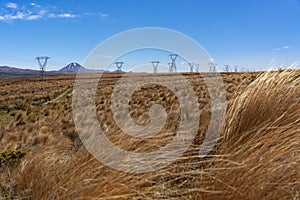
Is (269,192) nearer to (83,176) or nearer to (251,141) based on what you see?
(251,141)

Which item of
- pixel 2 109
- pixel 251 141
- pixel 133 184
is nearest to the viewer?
pixel 133 184

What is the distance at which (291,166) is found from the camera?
71.8 inches

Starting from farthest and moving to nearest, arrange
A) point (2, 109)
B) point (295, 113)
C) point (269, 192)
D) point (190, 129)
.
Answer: point (2, 109) < point (190, 129) < point (295, 113) < point (269, 192)

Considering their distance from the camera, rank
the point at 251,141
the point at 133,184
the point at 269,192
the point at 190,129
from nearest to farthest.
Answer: the point at 269,192 → the point at 133,184 → the point at 251,141 → the point at 190,129

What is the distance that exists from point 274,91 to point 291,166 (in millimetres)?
1214

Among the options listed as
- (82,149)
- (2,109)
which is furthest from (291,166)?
(2,109)

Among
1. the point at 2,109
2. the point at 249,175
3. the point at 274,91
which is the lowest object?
the point at 2,109

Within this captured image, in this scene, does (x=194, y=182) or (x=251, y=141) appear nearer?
(x=194, y=182)

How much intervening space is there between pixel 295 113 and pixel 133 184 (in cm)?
145

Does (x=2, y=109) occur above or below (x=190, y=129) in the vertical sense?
below

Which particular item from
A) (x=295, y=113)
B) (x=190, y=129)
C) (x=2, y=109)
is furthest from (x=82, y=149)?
(x=2, y=109)

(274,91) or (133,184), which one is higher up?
(274,91)

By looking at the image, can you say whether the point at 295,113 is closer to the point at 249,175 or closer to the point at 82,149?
the point at 249,175

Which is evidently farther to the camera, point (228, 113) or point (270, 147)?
point (228, 113)
